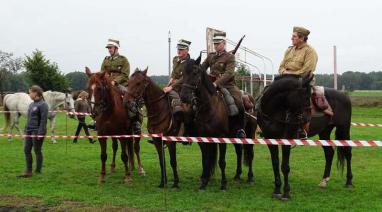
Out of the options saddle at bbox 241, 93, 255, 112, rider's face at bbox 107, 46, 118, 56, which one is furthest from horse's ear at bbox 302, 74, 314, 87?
rider's face at bbox 107, 46, 118, 56

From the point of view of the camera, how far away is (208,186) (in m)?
9.34

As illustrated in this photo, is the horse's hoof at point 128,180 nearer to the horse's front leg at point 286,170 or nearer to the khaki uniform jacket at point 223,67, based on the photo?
the khaki uniform jacket at point 223,67

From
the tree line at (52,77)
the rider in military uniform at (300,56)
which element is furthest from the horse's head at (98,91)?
the tree line at (52,77)

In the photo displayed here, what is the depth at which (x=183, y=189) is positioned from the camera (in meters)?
9.09

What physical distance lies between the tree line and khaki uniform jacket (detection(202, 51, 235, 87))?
2087cm

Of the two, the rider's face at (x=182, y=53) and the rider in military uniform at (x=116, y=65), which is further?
the rider in military uniform at (x=116, y=65)

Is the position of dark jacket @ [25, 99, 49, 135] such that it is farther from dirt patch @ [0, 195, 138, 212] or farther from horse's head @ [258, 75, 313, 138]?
horse's head @ [258, 75, 313, 138]

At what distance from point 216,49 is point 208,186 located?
2.79m

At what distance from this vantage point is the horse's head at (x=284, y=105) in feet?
26.0

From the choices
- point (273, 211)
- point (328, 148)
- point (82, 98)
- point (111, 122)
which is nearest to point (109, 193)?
point (111, 122)

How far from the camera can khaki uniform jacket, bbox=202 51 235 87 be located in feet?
29.8

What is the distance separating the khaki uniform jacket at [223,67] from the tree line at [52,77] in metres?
20.9

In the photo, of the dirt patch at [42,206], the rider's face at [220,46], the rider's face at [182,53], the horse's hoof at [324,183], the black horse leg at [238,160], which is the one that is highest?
the rider's face at [220,46]

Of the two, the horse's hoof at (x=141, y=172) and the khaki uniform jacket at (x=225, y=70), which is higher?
the khaki uniform jacket at (x=225, y=70)
